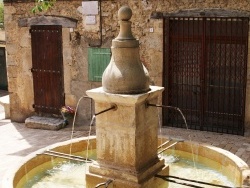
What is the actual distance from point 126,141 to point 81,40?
18.3 ft

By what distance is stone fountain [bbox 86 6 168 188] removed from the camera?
4.71 metres

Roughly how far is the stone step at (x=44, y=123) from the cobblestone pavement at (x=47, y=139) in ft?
0.46

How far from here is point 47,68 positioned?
10.5 m

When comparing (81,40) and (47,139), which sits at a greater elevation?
(81,40)

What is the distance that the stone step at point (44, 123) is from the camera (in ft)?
32.6

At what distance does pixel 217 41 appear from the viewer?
874 cm

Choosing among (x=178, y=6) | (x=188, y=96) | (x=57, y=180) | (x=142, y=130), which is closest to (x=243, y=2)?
(x=178, y=6)

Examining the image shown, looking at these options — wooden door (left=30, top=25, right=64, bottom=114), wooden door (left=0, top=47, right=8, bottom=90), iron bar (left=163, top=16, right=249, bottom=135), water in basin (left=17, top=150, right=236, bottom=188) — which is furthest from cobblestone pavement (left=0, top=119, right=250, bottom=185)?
wooden door (left=0, top=47, right=8, bottom=90)

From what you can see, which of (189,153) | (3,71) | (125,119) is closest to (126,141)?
(125,119)

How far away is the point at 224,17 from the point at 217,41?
584mm

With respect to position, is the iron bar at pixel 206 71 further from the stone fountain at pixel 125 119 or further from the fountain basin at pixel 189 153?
the stone fountain at pixel 125 119

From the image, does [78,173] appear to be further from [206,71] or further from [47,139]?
[206,71]

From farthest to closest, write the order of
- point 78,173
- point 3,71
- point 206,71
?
1. point 3,71
2. point 206,71
3. point 78,173

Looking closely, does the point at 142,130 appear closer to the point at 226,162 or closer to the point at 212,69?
the point at 226,162
